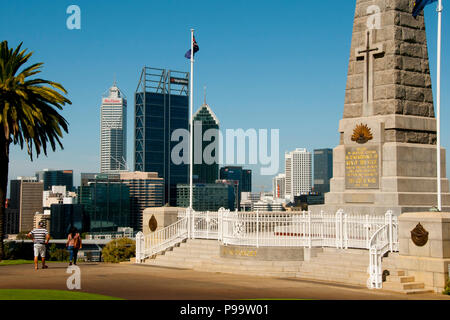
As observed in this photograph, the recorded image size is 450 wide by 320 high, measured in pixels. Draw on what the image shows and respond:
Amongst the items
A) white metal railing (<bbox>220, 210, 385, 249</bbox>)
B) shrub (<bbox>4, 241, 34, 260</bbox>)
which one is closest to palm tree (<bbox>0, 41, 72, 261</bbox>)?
shrub (<bbox>4, 241, 34, 260</bbox>)

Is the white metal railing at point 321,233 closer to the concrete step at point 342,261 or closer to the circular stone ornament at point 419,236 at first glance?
the concrete step at point 342,261

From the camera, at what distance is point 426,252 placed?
19188mm

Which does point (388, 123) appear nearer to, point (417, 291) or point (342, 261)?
point (342, 261)

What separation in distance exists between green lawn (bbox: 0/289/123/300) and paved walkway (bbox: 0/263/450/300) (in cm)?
80

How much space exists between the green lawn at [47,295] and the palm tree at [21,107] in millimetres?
12455

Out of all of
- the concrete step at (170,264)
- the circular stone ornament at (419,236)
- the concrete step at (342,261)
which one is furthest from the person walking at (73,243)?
the circular stone ornament at (419,236)

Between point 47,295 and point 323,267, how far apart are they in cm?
1070

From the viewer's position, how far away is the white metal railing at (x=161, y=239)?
28.0 m

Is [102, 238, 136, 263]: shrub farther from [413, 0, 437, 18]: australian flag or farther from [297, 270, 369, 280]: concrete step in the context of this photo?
[413, 0, 437, 18]: australian flag

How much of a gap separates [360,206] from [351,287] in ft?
32.2

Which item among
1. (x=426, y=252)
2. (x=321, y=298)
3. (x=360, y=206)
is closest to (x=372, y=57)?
(x=360, y=206)

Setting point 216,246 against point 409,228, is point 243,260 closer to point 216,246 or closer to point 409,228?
point 216,246

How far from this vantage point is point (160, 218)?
1182 inches

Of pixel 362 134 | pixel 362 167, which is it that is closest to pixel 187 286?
pixel 362 167
